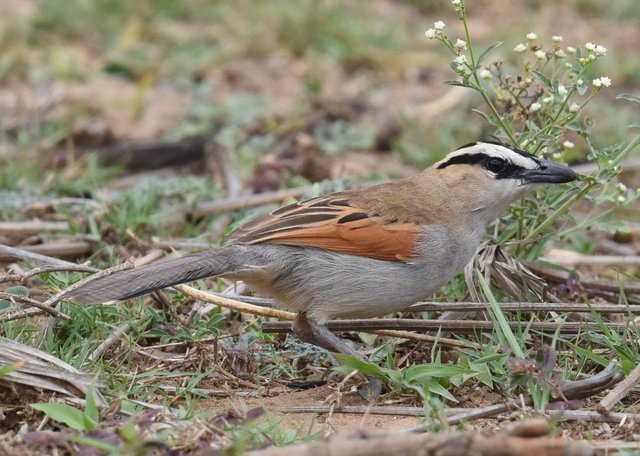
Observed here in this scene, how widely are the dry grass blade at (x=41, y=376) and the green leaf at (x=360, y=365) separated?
1187 millimetres

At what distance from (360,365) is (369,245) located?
82cm

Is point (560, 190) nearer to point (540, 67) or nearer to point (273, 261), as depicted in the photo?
point (540, 67)

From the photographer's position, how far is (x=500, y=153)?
5508 millimetres

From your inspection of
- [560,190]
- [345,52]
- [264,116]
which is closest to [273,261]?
[560,190]

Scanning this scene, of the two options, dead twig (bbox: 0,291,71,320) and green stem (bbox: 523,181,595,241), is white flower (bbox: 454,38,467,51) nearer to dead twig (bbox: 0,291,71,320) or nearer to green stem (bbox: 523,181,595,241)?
green stem (bbox: 523,181,595,241)

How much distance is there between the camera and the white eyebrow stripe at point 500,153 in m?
5.40

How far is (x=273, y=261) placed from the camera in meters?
5.34

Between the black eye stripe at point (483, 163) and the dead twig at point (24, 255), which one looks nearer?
the black eye stripe at point (483, 163)

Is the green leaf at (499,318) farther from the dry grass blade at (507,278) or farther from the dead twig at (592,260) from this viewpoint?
the dead twig at (592,260)

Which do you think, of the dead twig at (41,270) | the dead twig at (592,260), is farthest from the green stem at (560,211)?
the dead twig at (41,270)

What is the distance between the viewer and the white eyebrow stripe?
213 inches

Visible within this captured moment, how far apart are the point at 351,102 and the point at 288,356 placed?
4.54 m

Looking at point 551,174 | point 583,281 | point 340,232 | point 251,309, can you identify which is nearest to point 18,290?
point 251,309

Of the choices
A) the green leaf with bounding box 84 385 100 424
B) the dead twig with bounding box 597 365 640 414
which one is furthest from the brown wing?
the green leaf with bounding box 84 385 100 424
